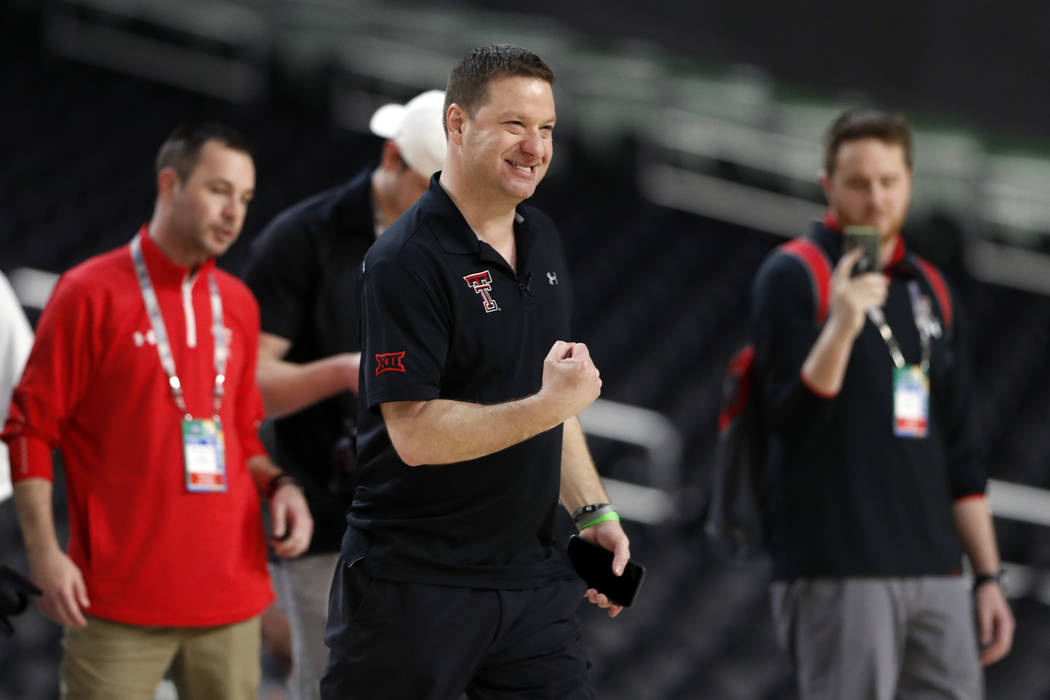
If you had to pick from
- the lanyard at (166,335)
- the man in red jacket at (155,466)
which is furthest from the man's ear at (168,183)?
the lanyard at (166,335)

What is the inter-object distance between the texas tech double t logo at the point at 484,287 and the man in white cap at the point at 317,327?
0.95 m

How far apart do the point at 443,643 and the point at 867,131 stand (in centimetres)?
176

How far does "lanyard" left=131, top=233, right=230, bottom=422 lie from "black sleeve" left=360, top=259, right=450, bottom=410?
87 cm

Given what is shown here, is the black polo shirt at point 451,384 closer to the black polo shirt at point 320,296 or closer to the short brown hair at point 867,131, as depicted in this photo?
the black polo shirt at point 320,296

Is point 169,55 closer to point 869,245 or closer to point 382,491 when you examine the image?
point 869,245

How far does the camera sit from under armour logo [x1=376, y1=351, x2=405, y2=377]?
6.79ft

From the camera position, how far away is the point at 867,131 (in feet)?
10.9

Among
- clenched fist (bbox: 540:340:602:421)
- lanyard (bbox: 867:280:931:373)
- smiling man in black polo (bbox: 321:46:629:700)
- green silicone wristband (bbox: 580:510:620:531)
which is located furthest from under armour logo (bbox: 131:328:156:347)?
lanyard (bbox: 867:280:931:373)

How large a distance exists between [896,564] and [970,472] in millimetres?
374

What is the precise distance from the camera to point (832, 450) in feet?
10.5

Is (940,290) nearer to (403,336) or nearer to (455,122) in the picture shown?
(455,122)

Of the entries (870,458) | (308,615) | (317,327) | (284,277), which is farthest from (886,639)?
(284,277)

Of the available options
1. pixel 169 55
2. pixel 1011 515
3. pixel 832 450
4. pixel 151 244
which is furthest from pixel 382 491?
pixel 169 55

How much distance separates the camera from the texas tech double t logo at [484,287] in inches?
84.4
